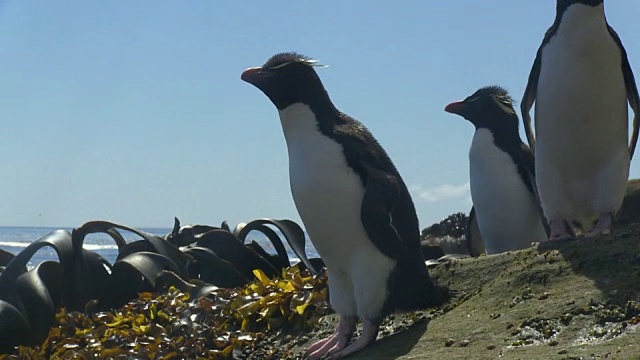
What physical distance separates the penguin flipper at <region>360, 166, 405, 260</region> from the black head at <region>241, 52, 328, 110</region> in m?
0.57

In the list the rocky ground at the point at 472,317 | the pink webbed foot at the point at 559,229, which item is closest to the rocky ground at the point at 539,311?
the rocky ground at the point at 472,317

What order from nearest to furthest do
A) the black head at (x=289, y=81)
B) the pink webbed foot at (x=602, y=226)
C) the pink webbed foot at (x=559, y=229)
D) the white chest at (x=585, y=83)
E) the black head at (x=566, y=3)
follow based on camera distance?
the black head at (x=289, y=81), the pink webbed foot at (x=602, y=226), the white chest at (x=585, y=83), the black head at (x=566, y=3), the pink webbed foot at (x=559, y=229)

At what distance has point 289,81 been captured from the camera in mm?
4445

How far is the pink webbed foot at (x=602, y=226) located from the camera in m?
4.89

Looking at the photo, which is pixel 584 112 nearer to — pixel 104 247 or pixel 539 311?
pixel 539 311

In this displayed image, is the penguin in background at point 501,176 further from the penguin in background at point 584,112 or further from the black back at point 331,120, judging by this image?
the black back at point 331,120

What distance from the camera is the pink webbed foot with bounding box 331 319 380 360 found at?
13.6ft

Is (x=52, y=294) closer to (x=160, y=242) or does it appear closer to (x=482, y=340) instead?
(x=160, y=242)

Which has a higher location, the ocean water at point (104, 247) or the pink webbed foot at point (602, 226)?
the ocean water at point (104, 247)

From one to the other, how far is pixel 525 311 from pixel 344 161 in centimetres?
101

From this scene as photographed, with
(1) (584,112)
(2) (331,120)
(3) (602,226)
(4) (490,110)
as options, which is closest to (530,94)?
(1) (584,112)

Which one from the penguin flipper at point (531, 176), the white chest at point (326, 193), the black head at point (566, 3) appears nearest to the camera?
the white chest at point (326, 193)

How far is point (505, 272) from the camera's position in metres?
4.50

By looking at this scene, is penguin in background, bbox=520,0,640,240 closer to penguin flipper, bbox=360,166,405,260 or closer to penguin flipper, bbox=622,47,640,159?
penguin flipper, bbox=622,47,640,159
